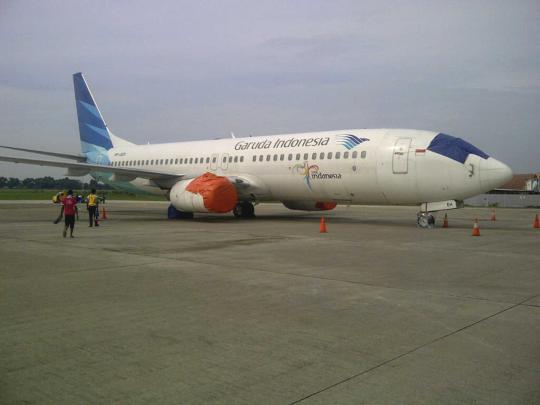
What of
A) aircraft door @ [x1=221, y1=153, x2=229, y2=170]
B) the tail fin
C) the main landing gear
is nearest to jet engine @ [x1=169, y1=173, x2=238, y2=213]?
aircraft door @ [x1=221, y1=153, x2=229, y2=170]

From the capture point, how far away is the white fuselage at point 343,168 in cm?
1541

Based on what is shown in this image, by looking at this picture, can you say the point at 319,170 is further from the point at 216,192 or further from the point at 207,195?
the point at 207,195

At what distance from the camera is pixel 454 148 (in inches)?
612

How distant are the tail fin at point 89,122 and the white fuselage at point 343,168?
6.10m

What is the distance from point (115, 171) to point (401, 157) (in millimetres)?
11127

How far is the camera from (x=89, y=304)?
5801 millimetres

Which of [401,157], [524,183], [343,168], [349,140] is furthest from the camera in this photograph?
[524,183]

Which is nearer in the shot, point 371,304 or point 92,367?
point 92,367

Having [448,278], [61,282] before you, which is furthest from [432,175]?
[61,282]

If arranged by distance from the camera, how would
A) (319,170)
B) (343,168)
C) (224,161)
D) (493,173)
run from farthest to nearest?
(224,161), (319,170), (343,168), (493,173)

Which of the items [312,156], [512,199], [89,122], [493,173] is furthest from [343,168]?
[512,199]

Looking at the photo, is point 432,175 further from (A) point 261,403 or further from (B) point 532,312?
(A) point 261,403

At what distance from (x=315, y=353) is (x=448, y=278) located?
13.3 feet

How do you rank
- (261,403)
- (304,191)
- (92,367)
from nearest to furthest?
(261,403) < (92,367) < (304,191)
